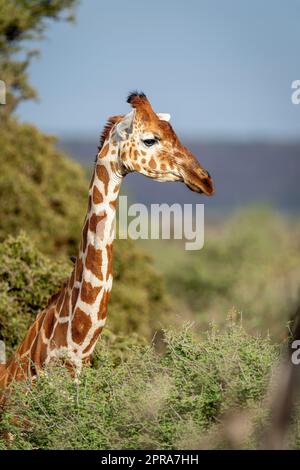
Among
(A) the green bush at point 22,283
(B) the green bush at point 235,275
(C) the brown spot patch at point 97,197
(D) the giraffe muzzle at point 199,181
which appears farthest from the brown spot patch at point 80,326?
(B) the green bush at point 235,275

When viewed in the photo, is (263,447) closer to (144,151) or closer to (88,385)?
(88,385)

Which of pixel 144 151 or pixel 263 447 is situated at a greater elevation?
pixel 144 151

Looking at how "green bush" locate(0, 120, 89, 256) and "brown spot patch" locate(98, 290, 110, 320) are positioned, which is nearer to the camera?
"brown spot patch" locate(98, 290, 110, 320)

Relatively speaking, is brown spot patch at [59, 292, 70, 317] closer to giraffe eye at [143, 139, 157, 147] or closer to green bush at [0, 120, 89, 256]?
giraffe eye at [143, 139, 157, 147]

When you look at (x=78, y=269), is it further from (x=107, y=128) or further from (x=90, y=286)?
(x=107, y=128)

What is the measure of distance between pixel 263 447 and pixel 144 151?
2.66 m

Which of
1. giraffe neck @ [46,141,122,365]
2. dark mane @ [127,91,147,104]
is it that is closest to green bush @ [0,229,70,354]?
giraffe neck @ [46,141,122,365]

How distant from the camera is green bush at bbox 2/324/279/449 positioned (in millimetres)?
6250

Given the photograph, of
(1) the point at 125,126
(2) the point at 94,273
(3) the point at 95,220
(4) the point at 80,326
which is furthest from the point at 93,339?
(1) the point at 125,126

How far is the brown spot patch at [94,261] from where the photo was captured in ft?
25.2

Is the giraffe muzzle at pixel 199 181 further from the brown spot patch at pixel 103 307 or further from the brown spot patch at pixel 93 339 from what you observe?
the brown spot patch at pixel 93 339

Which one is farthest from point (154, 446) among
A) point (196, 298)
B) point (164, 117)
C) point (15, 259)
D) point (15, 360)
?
point (196, 298)

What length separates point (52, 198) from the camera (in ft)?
54.6

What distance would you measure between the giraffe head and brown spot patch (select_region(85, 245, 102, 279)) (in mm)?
566
